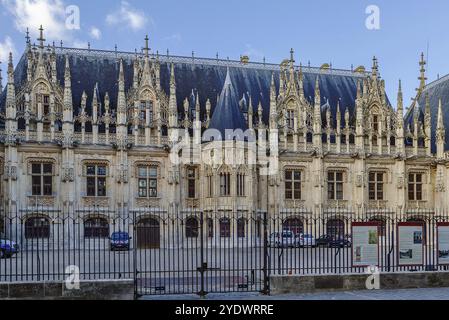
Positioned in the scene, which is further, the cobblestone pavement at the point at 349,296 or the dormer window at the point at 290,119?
the dormer window at the point at 290,119

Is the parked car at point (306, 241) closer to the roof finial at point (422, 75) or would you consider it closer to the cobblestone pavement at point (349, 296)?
the cobblestone pavement at point (349, 296)

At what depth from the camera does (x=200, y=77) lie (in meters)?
43.0

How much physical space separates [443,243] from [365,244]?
2.51m

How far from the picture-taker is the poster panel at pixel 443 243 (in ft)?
56.6

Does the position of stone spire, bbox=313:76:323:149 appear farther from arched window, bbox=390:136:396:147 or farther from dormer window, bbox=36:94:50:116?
dormer window, bbox=36:94:50:116

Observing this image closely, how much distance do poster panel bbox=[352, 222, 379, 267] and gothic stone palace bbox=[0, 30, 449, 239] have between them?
777 inches

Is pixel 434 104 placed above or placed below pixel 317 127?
above

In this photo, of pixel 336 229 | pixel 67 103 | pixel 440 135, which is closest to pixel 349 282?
pixel 336 229

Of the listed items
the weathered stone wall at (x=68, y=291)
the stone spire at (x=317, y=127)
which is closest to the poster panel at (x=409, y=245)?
the weathered stone wall at (x=68, y=291)

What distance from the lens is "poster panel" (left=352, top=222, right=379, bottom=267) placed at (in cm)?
1656

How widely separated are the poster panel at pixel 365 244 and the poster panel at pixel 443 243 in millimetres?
1992

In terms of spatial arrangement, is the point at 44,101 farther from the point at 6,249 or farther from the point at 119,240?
the point at 119,240

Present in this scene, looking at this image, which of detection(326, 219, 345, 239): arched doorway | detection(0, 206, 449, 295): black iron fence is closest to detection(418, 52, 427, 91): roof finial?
detection(0, 206, 449, 295): black iron fence
